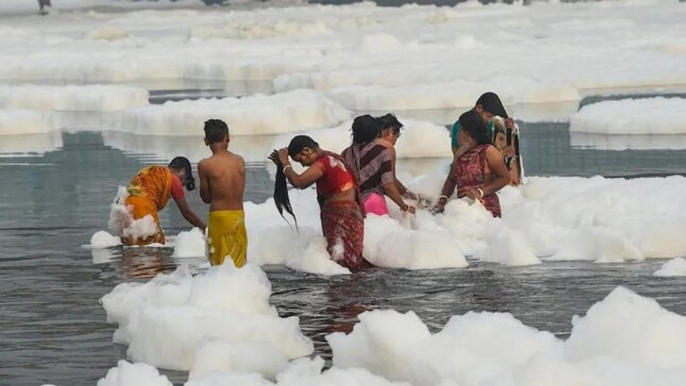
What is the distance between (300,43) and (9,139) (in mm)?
22575

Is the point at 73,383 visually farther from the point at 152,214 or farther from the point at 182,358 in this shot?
the point at 152,214

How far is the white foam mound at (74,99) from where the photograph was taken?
28016mm

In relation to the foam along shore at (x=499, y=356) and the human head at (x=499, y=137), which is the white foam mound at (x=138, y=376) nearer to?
the foam along shore at (x=499, y=356)

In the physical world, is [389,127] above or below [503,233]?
above

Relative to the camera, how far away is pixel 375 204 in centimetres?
1103

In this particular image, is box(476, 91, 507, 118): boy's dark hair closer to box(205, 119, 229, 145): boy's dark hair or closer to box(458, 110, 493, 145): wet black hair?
box(458, 110, 493, 145): wet black hair

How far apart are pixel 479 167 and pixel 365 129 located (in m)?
0.92

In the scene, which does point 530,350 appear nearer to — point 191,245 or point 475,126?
point 475,126

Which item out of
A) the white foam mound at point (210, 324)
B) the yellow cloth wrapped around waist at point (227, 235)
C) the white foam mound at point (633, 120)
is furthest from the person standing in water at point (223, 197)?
the white foam mound at point (633, 120)

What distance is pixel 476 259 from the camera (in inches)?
418

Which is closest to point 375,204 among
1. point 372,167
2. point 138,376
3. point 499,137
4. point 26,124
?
point 372,167

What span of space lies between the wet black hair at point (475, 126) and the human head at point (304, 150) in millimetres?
1497

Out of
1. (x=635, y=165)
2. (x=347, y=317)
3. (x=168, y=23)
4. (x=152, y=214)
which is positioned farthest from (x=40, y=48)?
(x=347, y=317)

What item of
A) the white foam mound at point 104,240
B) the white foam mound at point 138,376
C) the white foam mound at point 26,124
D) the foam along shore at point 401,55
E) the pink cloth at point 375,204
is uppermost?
the white foam mound at point 138,376
